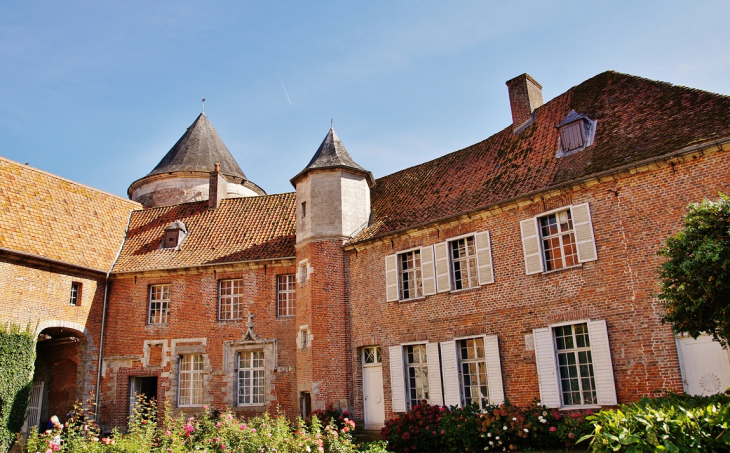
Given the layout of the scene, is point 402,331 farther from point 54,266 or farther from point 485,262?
point 54,266

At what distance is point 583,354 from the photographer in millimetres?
11977

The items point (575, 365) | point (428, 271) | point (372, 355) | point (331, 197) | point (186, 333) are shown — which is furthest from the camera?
point (186, 333)

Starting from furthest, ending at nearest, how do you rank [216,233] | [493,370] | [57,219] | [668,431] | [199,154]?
1. [199,154]
2. [216,233]
3. [57,219]
4. [493,370]
5. [668,431]

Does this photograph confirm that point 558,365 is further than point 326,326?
No

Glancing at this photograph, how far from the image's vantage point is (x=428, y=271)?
15.0 meters

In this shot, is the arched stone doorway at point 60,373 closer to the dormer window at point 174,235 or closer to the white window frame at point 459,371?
the dormer window at point 174,235

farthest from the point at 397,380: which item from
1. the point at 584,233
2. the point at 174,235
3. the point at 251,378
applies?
the point at 174,235

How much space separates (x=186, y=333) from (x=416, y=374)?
7926mm

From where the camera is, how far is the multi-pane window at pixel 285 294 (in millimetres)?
18250

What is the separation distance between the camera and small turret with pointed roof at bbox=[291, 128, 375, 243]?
17453 millimetres

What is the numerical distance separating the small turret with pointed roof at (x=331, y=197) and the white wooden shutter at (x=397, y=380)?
155 inches

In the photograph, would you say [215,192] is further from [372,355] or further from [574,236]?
[574,236]

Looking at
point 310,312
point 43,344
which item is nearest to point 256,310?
point 310,312

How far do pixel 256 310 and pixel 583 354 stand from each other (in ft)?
33.1
